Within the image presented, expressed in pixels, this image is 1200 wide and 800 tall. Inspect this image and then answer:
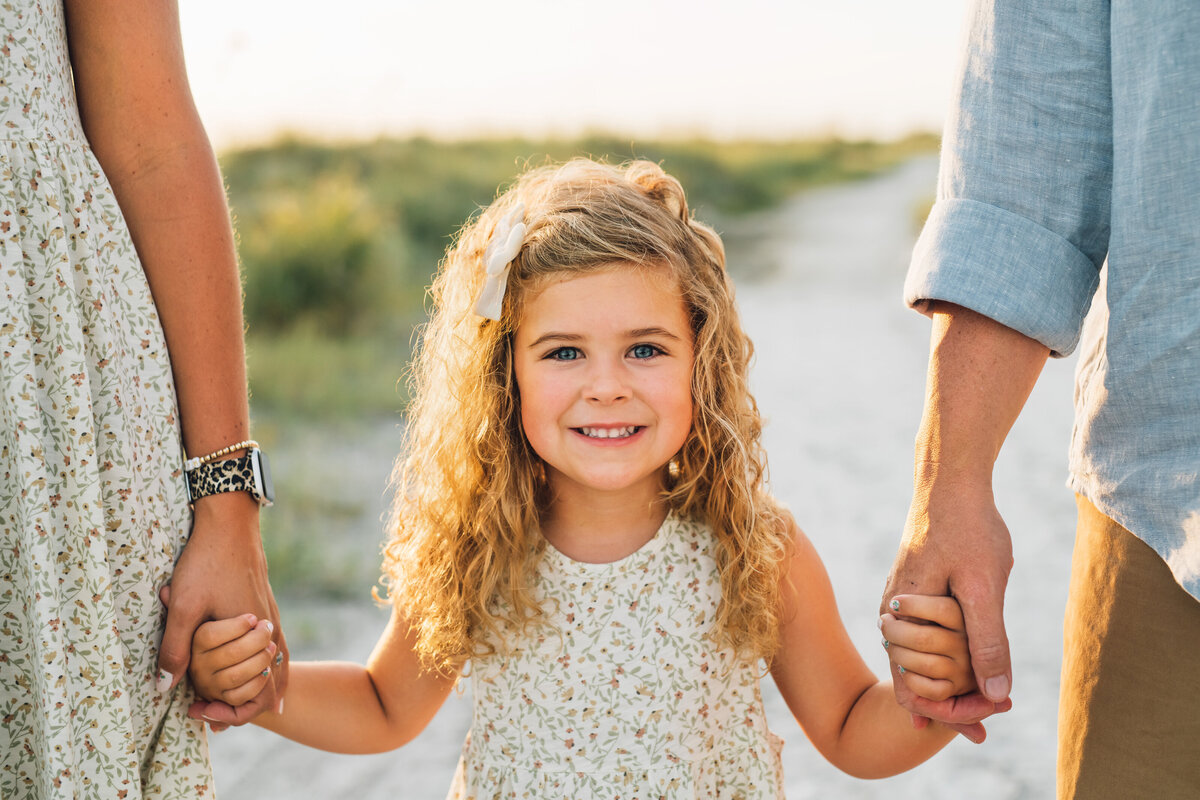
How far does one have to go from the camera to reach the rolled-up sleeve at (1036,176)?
140 centimetres

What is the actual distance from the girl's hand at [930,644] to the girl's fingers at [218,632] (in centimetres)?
94

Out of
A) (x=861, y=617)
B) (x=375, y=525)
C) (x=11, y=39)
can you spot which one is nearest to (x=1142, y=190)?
(x=11, y=39)

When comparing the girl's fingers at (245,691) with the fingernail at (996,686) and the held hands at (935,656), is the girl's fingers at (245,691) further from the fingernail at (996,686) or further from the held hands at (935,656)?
the fingernail at (996,686)

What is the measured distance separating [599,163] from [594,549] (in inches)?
30.7

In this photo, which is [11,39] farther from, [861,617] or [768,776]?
[861,617]

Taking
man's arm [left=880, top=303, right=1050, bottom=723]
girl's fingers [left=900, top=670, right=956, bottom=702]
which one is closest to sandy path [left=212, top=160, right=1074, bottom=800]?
girl's fingers [left=900, top=670, right=956, bottom=702]

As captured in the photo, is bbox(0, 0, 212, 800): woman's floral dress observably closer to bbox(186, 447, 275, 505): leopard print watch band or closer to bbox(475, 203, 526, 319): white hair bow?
bbox(186, 447, 275, 505): leopard print watch band

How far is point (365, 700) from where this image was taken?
1951 millimetres

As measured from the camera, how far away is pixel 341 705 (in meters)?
1.92

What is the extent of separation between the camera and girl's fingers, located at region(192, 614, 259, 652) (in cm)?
156

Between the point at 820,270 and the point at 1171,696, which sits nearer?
the point at 1171,696

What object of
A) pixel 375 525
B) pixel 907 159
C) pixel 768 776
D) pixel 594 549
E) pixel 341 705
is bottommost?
pixel 907 159

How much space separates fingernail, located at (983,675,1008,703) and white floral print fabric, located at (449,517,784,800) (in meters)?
0.52

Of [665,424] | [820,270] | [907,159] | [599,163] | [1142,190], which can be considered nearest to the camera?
[1142,190]
